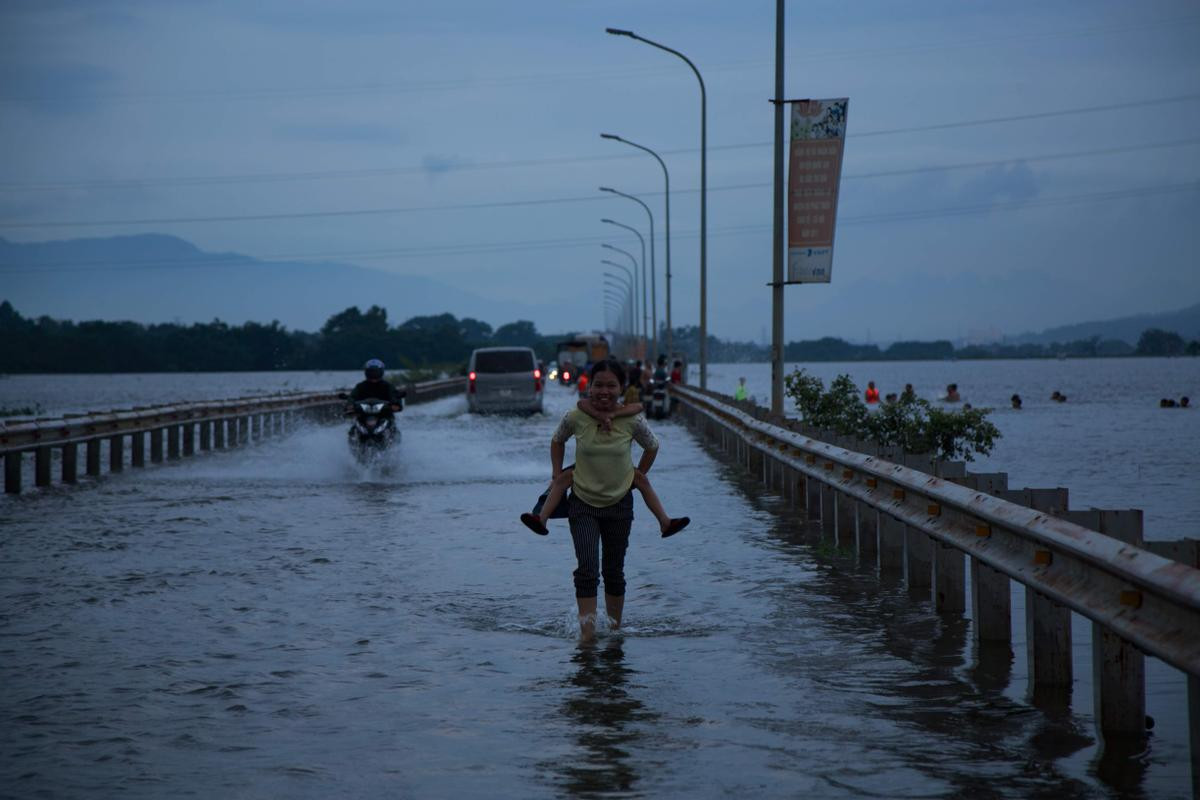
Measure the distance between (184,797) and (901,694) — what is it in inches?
134

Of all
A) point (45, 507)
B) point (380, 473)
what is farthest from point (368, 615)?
point (380, 473)

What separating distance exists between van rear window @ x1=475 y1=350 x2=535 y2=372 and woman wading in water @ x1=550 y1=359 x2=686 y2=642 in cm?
3834

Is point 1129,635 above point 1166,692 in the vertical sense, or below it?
above

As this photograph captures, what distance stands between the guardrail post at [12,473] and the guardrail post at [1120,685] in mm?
17406

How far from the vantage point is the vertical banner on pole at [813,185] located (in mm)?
21234

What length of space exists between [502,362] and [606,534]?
3872cm

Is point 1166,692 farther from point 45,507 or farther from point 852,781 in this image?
point 45,507

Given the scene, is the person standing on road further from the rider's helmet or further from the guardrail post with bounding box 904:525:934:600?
the rider's helmet

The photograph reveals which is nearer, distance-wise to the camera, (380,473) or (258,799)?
(258,799)

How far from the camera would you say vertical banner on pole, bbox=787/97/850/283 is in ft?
69.7

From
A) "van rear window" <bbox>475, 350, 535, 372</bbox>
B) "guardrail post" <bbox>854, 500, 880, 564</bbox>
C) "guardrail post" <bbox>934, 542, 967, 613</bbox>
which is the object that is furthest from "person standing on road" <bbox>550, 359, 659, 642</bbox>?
"van rear window" <bbox>475, 350, 535, 372</bbox>

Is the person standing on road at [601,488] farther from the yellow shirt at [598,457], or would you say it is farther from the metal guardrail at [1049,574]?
the metal guardrail at [1049,574]

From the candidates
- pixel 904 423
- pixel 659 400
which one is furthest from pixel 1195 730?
pixel 659 400

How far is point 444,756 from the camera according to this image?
253 inches
